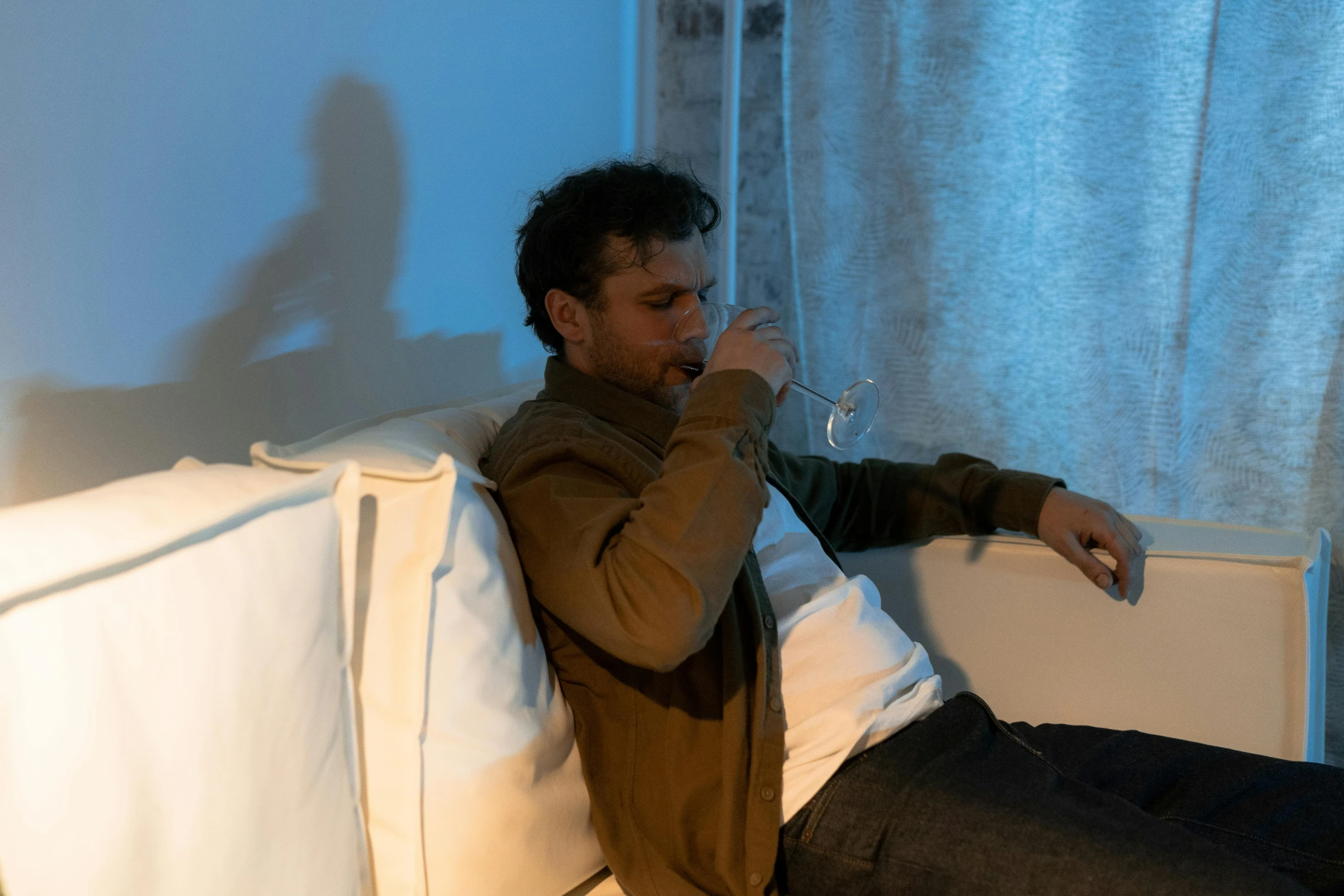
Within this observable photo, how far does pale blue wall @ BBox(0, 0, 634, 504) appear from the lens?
97 centimetres

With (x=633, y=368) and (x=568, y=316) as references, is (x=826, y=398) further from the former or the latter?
(x=568, y=316)

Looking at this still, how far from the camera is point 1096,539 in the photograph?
1.40 meters

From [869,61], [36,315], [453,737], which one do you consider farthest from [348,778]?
[869,61]

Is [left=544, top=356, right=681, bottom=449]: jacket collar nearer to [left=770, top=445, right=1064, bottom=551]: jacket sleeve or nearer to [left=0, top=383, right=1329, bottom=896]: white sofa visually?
[left=0, top=383, right=1329, bottom=896]: white sofa

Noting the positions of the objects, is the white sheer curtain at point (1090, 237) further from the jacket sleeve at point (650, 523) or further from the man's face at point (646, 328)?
the jacket sleeve at point (650, 523)

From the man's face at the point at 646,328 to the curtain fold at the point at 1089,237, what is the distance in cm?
93

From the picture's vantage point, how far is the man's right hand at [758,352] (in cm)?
112

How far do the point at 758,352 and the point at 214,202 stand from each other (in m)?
0.63

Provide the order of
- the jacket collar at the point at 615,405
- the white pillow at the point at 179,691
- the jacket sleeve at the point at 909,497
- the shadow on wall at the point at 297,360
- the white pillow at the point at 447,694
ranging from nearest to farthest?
the white pillow at the point at 179,691 < the white pillow at the point at 447,694 < the shadow on wall at the point at 297,360 < the jacket collar at the point at 615,405 < the jacket sleeve at the point at 909,497

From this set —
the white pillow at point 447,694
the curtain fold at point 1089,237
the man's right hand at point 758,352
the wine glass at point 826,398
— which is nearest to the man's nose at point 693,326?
the wine glass at point 826,398

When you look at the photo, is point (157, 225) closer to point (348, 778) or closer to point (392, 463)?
point (392, 463)

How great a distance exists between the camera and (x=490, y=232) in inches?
69.7

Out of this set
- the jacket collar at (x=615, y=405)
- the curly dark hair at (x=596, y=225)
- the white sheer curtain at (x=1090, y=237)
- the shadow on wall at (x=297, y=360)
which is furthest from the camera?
the white sheer curtain at (x=1090, y=237)

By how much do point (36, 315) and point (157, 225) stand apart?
17 centimetres
